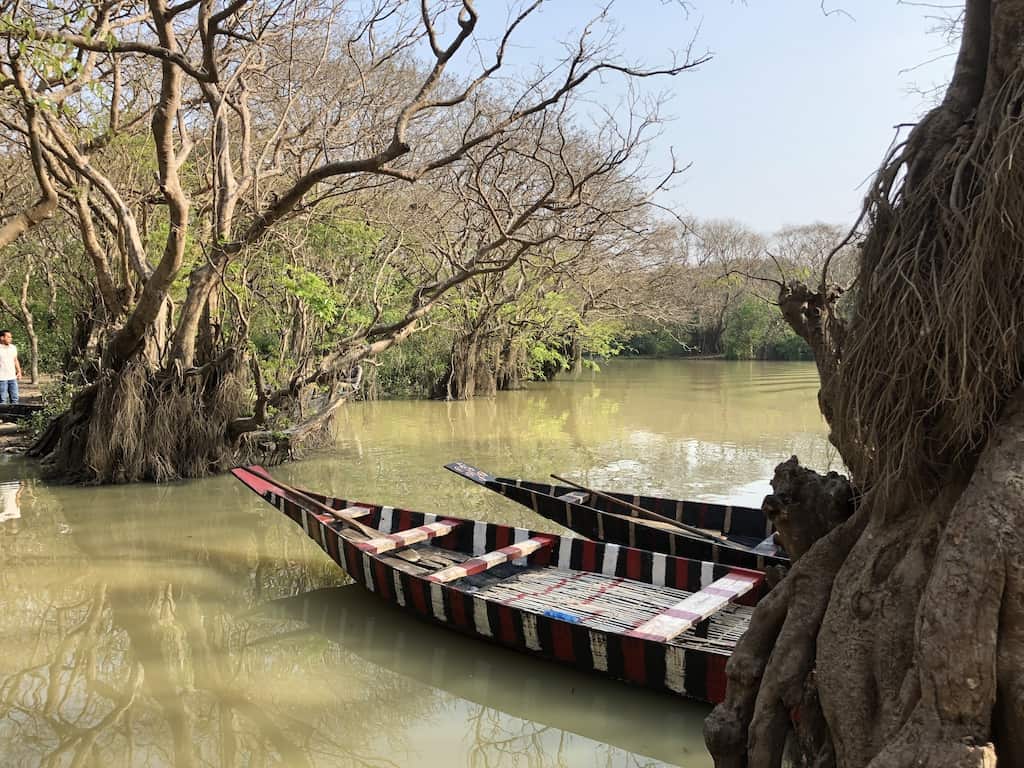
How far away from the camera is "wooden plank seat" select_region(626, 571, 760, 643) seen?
4699 millimetres

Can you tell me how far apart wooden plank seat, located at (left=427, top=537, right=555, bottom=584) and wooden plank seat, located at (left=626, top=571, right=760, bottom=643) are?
1454 mm

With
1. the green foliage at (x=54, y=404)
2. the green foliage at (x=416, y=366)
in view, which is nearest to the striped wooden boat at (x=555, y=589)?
the green foliage at (x=54, y=404)

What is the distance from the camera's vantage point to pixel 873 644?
272cm

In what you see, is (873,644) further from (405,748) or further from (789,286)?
(405,748)

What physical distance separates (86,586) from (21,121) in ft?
27.2

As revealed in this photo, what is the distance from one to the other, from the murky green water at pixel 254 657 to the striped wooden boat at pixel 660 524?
1359 mm

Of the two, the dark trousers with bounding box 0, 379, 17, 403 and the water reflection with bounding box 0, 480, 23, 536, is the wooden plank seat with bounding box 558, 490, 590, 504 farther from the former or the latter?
the dark trousers with bounding box 0, 379, 17, 403

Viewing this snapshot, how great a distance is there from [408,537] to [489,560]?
2.92ft

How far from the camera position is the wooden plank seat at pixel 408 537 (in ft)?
21.4

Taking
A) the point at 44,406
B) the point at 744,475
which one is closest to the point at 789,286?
the point at 744,475

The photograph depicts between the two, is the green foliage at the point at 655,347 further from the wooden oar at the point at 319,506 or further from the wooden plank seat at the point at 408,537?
the wooden plank seat at the point at 408,537

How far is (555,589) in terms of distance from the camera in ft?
19.9

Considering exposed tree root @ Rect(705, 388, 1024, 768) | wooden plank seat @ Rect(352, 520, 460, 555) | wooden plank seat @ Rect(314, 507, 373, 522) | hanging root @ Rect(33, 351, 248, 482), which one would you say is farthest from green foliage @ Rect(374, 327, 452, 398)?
exposed tree root @ Rect(705, 388, 1024, 768)

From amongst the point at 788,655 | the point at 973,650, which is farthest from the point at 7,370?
the point at 973,650
